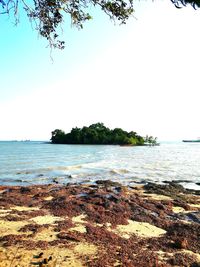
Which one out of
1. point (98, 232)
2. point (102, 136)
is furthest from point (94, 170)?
point (102, 136)

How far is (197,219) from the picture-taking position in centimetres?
1341

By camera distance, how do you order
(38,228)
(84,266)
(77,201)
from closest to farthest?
1. (84,266)
2. (38,228)
3. (77,201)

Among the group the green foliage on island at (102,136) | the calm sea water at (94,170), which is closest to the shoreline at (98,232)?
the calm sea water at (94,170)

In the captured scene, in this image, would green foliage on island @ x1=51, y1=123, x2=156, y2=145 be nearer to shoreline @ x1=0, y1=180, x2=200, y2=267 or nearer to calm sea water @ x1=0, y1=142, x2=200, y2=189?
calm sea water @ x1=0, y1=142, x2=200, y2=189

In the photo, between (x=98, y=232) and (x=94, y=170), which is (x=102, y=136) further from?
(x=98, y=232)

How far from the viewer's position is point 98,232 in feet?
34.3

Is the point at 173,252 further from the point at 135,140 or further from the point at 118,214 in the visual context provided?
the point at 135,140

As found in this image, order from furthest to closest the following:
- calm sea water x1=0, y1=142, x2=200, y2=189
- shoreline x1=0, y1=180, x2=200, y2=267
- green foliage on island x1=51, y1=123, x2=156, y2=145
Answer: green foliage on island x1=51, y1=123, x2=156, y2=145, calm sea water x1=0, y1=142, x2=200, y2=189, shoreline x1=0, y1=180, x2=200, y2=267

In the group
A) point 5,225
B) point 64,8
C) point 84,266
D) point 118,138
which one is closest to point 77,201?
point 5,225

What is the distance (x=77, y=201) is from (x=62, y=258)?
6.98 metres

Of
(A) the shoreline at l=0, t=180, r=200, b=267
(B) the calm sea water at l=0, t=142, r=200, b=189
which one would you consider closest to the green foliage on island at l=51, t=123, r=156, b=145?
(B) the calm sea water at l=0, t=142, r=200, b=189

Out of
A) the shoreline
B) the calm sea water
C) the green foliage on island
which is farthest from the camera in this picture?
the green foliage on island

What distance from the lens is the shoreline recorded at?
831 cm

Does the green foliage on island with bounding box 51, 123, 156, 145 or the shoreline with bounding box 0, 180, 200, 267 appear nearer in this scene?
the shoreline with bounding box 0, 180, 200, 267
